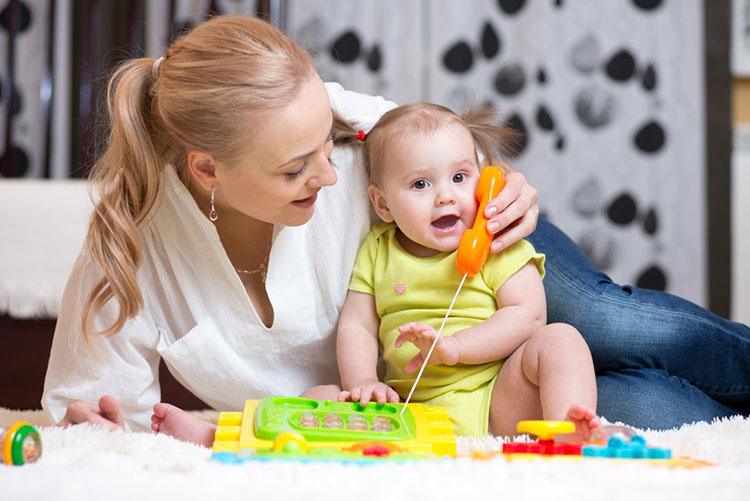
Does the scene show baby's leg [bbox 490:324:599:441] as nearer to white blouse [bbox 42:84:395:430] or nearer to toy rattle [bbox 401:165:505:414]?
toy rattle [bbox 401:165:505:414]

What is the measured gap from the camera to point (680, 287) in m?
2.86

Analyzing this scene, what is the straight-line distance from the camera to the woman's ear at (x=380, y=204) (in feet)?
3.84

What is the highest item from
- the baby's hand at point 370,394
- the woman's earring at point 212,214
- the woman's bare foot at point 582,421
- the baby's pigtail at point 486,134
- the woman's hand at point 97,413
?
the baby's pigtail at point 486,134

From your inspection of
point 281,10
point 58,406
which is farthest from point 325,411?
point 281,10

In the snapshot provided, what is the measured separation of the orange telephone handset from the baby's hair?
10 centimetres

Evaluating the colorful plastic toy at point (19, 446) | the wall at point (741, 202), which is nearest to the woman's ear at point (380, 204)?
the colorful plastic toy at point (19, 446)

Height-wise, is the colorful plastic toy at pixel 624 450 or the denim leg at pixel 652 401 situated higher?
the colorful plastic toy at pixel 624 450

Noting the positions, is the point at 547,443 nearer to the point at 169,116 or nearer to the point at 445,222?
the point at 445,222

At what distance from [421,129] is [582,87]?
1888 millimetres

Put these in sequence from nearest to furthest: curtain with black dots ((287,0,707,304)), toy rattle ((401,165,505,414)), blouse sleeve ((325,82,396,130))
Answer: toy rattle ((401,165,505,414)), blouse sleeve ((325,82,396,130)), curtain with black dots ((287,0,707,304))

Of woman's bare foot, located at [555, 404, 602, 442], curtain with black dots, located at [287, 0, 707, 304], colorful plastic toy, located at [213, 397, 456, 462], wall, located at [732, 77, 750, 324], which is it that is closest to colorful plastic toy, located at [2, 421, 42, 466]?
colorful plastic toy, located at [213, 397, 456, 462]

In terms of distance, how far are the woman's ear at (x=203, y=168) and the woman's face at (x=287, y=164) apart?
0.6 inches

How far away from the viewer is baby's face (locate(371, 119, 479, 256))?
1.09 metres

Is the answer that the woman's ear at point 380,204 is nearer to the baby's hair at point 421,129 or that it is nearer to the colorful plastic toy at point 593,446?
the baby's hair at point 421,129
